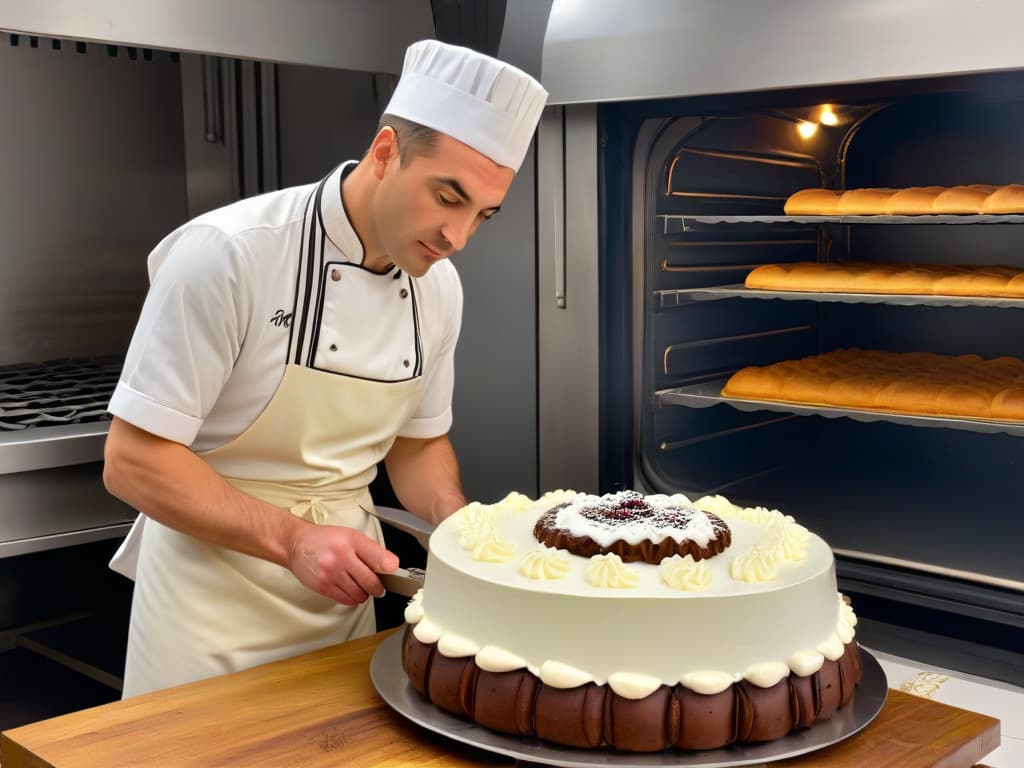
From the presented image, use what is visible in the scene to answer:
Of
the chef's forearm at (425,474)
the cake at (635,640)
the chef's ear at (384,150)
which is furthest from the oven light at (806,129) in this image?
the cake at (635,640)

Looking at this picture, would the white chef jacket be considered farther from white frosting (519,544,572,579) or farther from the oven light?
the oven light

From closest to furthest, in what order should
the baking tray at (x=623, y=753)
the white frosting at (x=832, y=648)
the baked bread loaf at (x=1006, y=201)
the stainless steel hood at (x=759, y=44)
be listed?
the baking tray at (x=623, y=753) < the white frosting at (x=832, y=648) < the stainless steel hood at (x=759, y=44) < the baked bread loaf at (x=1006, y=201)

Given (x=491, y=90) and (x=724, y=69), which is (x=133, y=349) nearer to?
(x=491, y=90)

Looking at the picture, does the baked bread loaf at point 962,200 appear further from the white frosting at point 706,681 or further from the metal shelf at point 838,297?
the white frosting at point 706,681

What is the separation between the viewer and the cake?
114 cm

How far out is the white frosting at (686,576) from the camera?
1182 millimetres

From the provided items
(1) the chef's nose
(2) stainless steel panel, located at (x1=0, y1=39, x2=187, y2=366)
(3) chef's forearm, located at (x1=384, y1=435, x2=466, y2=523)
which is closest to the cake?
(1) the chef's nose

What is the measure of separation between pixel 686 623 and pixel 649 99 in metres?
0.98

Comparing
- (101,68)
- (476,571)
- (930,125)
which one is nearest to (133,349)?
(476,571)

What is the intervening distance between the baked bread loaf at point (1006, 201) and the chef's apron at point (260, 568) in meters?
0.95

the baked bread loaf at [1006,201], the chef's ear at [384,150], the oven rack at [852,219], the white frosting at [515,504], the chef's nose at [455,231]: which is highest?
the chef's ear at [384,150]

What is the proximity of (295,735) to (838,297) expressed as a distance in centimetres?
109

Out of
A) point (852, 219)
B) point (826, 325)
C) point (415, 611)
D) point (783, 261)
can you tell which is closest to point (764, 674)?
point (415, 611)

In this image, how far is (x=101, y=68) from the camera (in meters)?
2.47
